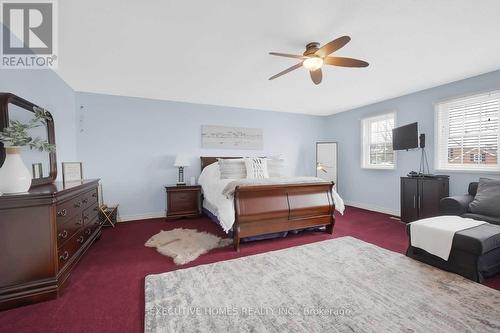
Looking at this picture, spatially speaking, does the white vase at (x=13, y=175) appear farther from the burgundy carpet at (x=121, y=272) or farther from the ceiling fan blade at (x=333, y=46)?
the ceiling fan blade at (x=333, y=46)

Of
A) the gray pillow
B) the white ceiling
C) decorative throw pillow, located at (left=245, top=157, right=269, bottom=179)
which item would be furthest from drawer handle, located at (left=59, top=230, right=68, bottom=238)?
the gray pillow

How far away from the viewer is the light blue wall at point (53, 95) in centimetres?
226

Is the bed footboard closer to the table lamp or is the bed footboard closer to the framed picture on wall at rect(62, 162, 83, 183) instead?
the table lamp

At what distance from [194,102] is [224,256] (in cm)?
336

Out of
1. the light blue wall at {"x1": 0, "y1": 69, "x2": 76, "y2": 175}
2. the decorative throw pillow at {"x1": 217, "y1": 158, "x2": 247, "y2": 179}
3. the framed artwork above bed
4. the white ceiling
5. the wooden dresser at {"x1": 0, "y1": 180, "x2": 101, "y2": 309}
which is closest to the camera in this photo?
the wooden dresser at {"x1": 0, "y1": 180, "x2": 101, "y2": 309}

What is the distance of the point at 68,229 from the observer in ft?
6.85

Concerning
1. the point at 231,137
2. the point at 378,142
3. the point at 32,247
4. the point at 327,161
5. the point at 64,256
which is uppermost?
the point at 231,137

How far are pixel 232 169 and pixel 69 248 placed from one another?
2.68 meters

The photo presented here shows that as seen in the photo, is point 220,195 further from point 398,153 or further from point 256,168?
point 398,153

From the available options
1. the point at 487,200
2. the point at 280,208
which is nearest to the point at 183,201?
the point at 280,208

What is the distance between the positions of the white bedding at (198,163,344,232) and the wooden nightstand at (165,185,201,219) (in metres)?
0.25

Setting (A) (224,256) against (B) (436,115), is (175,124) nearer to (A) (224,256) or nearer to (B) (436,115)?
(A) (224,256)

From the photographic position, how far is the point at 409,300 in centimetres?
175
